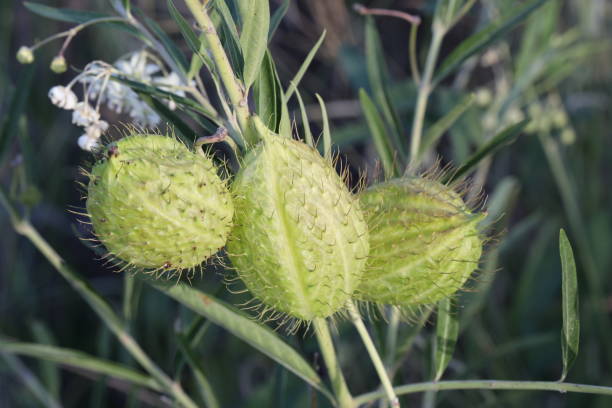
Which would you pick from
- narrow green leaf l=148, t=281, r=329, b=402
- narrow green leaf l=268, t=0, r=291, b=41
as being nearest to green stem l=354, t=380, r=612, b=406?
narrow green leaf l=148, t=281, r=329, b=402

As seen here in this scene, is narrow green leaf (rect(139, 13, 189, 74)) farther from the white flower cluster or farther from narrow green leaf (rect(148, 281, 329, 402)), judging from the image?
narrow green leaf (rect(148, 281, 329, 402))

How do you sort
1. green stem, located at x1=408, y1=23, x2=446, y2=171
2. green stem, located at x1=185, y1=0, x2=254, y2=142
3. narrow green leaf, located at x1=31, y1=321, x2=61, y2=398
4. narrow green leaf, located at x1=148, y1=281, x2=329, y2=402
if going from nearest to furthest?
green stem, located at x1=185, y1=0, x2=254, y2=142 → narrow green leaf, located at x1=148, y1=281, x2=329, y2=402 → green stem, located at x1=408, y1=23, x2=446, y2=171 → narrow green leaf, located at x1=31, y1=321, x2=61, y2=398

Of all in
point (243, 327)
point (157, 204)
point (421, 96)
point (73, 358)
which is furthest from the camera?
point (421, 96)

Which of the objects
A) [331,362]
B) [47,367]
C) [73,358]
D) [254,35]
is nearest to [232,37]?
[254,35]

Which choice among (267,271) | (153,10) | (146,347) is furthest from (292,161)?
(153,10)

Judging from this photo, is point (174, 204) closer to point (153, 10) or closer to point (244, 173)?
point (244, 173)

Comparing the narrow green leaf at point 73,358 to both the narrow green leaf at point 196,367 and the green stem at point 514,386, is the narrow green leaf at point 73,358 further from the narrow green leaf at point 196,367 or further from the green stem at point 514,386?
the green stem at point 514,386

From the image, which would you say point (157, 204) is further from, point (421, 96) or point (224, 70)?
point (421, 96)
